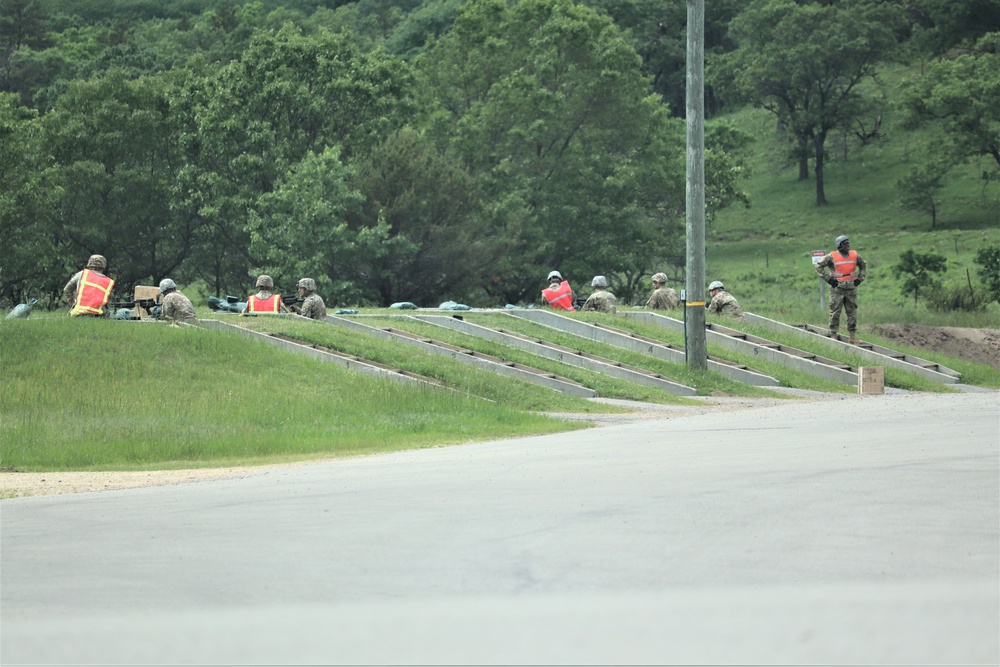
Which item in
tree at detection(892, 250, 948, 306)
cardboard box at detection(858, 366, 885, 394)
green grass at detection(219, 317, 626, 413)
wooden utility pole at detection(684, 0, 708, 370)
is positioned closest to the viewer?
green grass at detection(219, 317, 626, 413)

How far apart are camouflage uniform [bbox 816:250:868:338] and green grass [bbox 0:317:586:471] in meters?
9.16

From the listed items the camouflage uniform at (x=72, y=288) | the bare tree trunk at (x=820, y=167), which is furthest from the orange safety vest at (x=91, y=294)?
the bare tree trunk at (x=820, y=167)

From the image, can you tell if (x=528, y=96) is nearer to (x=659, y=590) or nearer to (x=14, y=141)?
(x=14, y=141)

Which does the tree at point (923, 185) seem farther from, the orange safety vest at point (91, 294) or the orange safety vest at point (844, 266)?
the orange safety vest at point (91, 294)

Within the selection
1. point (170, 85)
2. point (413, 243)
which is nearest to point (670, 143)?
point (413, 243)

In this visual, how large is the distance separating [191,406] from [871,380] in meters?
13.1

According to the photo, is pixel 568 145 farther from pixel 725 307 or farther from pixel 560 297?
pixel 560 297

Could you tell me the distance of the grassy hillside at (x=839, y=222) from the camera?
6831 centimetres

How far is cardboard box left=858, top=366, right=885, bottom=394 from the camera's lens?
26000mm

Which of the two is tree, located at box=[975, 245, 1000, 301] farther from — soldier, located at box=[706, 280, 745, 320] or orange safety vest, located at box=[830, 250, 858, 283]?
orange safety vest, located at box=[830, 250, 858, 283]

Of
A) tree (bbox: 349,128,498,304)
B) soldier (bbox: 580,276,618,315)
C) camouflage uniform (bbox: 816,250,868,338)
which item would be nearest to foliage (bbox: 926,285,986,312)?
camouflage uniform (bbox: 816,250,868,338)

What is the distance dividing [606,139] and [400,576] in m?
54.3

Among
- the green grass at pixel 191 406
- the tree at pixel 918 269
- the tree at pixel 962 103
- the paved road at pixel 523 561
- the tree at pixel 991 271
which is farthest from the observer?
the tree at pixel 962 103

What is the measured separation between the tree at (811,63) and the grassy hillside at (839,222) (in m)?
2.88
